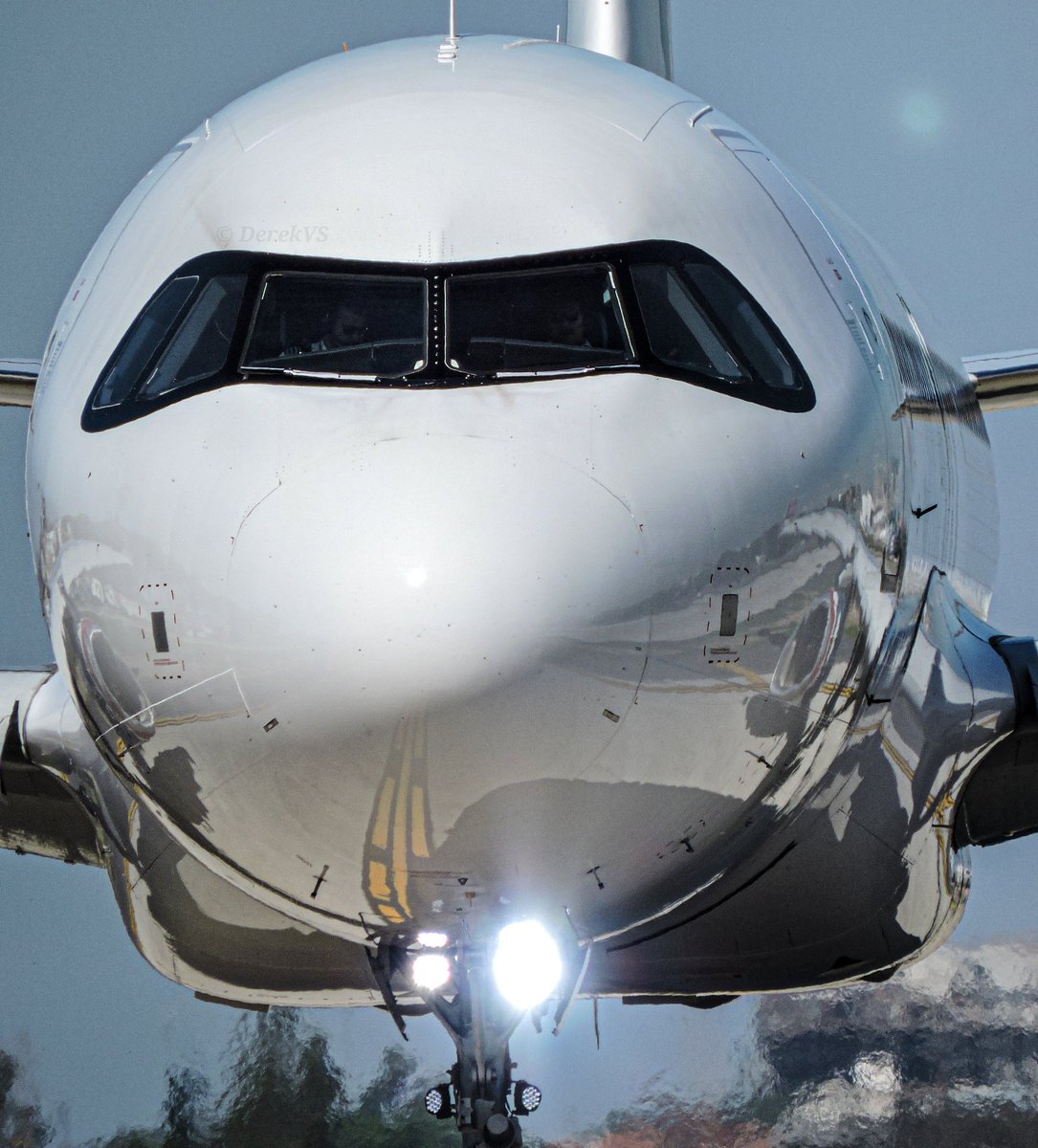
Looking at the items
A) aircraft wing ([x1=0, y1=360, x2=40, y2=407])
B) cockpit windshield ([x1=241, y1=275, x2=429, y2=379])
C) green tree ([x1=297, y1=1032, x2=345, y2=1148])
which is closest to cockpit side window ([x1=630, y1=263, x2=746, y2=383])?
cockpit windshield ([x1=241, y1=275, x2=429, y2=379])

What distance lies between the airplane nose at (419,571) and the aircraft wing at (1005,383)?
7.00m

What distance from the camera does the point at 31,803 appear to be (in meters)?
10.1

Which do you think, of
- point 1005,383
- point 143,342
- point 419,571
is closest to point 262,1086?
point 1005,383

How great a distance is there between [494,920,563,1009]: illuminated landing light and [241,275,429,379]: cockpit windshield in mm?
1915

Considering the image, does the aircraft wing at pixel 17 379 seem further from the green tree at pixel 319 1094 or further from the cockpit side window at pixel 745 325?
the green tree at pixel 319 1094

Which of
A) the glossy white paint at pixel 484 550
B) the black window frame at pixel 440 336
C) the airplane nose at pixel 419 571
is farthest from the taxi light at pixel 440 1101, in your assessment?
the black window frame at pixel 440 336

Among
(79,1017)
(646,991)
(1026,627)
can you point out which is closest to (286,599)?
(646,991)

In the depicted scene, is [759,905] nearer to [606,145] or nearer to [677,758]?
[677,758]

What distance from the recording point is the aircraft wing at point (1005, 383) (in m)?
12.5

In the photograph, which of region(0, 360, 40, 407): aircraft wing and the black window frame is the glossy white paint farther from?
region(0, 360, 40, 407): aircraft wing

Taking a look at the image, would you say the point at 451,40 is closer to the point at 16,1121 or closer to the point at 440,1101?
the point at 440,1101

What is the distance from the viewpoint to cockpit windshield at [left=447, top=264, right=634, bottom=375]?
6488 mm

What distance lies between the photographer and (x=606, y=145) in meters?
7.26

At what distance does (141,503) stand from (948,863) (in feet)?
15.4
